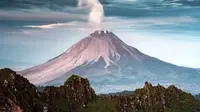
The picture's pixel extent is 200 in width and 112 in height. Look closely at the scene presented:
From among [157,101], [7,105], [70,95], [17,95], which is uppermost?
[17,95]

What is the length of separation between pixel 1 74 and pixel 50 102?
1556 centimetres

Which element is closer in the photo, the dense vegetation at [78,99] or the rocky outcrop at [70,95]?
the dense vegetation at [78,99]

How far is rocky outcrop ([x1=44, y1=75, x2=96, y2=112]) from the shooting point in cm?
12765

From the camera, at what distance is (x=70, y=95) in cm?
13912

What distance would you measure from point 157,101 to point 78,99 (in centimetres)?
2710

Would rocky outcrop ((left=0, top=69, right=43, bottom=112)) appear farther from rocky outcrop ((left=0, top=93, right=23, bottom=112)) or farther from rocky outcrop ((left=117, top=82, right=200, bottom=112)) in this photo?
rocky outcrop ((left=117, top=82, right=200, bottom=112))

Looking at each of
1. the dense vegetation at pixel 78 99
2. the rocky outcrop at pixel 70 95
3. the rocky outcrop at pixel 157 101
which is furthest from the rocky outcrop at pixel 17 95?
the rocky outcrop at pixel 157 101

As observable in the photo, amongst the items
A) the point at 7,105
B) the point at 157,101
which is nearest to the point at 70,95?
the point at 157,101

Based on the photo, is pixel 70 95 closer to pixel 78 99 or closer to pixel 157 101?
pixel 78 99

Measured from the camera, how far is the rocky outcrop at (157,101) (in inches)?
5881

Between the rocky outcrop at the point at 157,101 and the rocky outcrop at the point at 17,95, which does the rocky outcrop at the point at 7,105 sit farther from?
the rocky outcrop at the point at 157,101

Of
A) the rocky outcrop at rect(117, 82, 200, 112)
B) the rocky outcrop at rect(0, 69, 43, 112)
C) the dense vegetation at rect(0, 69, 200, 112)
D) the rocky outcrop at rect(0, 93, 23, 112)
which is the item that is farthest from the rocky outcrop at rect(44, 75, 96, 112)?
the rocky outcrop at rect(0, 93, 23, 112)

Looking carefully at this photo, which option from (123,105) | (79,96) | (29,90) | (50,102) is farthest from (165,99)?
(29,90)

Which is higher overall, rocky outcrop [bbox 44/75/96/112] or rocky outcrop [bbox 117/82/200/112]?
rocky outcrop [bbox 44/75/96/112]
